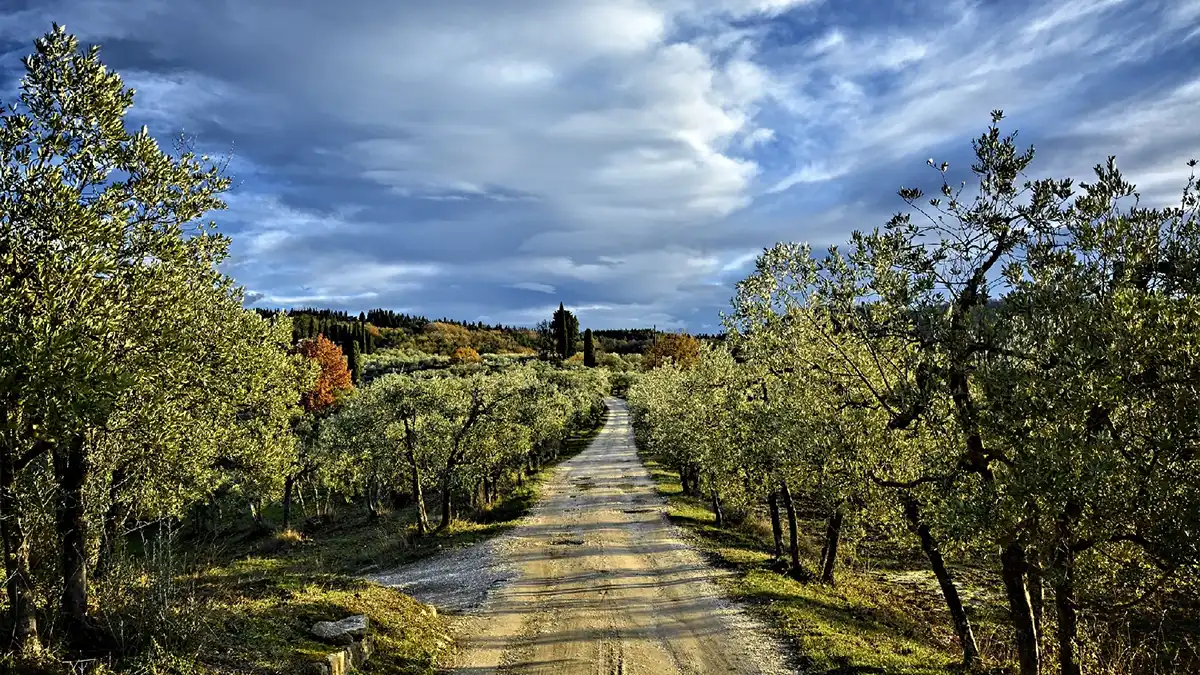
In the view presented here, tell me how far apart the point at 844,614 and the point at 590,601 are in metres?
9.86

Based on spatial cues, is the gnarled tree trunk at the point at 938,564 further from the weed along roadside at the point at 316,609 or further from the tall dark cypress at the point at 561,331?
the tall dark cypress at the point at 561,331

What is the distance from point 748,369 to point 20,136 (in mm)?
27725

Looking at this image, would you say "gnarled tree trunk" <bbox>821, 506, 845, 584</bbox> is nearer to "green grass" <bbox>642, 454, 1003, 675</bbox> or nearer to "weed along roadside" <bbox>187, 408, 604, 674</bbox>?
"green grass" <bbox>642, 454, 1003, 675</bbox>

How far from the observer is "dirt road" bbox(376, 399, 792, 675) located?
19266mm

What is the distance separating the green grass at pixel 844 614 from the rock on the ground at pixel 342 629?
13.4 m

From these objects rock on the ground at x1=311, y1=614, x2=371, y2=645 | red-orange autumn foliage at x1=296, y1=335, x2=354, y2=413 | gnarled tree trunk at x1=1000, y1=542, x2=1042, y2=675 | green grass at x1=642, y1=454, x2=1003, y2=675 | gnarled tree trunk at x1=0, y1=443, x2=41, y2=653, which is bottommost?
green grass at x1=642, y1=454, x2=1003, y2=675

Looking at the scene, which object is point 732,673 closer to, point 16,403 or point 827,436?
point 827,436

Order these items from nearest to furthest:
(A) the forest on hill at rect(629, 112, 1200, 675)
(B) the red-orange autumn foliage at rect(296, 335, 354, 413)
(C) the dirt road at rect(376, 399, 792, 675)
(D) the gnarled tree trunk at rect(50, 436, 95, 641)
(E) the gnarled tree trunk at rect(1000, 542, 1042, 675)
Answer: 1. (A) the forest on hill at rect(629, 112, 1200, 675)
2. (D) the gnarled tree trunk at rect(50, 436, 95, 641)
3. (E) the gnarled tree trunk at rect(1000, 542, 1042, 675)
4. (C) the dirt road at rect(376, 399, 792, 675)
5. (B) the red-orange autumn foliage at rect(296, 335, 354, 413)

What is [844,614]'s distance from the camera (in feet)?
78.4

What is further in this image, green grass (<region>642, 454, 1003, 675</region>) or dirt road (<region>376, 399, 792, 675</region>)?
dirt road (<region>376, 399, 792, 675</region>)

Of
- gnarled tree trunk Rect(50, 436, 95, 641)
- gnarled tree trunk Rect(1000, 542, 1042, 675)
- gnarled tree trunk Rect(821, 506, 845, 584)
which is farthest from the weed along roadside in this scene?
gnarled tree trunk Rect(821, 506, 845, 584)

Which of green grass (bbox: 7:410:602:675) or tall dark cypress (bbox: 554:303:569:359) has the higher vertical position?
tall dark cypress (bbox: 554:303:569:359)

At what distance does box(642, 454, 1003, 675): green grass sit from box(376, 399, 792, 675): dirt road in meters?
1.26

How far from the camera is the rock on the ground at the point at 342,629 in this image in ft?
57.6
